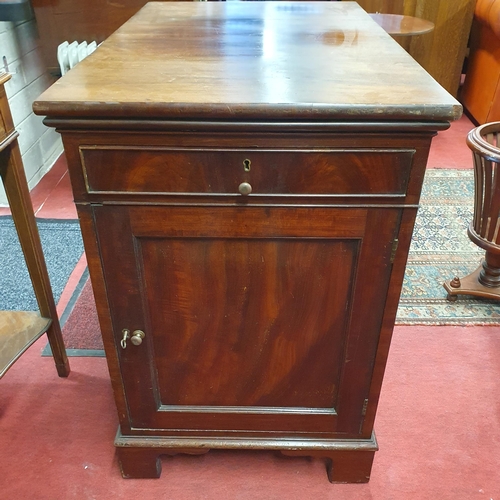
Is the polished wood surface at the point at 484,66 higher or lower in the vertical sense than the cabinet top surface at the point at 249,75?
lower

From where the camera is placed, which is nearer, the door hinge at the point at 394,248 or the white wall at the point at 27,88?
the door hinge at the point at 394,248

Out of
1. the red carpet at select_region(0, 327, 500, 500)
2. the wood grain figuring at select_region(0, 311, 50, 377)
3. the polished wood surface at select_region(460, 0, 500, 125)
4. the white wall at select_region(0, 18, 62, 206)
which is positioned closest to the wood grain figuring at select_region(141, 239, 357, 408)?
the red carpet at select_region(0, 327, 500, 500)

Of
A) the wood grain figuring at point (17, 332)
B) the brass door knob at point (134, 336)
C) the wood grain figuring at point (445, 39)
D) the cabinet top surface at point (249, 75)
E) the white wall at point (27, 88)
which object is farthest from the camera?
the wood grain figuring at point (445, 39)

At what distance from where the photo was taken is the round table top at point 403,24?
8.77 ft

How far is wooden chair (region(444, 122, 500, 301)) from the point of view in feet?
4.82

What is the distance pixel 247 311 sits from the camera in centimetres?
94

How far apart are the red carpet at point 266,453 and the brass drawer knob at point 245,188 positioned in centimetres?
75

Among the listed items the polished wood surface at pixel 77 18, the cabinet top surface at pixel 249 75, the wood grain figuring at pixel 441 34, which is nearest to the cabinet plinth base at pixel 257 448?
the cabinet top surface at pixel 249 75

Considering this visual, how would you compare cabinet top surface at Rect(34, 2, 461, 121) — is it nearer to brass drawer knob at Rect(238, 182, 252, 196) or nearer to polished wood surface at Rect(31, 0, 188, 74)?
brass drawer knob at Rect(238, 182, 252, 196)

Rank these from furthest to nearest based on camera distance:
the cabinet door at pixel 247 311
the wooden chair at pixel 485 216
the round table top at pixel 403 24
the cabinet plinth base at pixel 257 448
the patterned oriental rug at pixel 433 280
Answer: the round table top at pixel 403 24
the patterned oriental rug at pixel 433 280
the wooden chair at pixel 485 216
the cabinet plinth base at pixel 257 448
the cabinet door at pixel 247 311

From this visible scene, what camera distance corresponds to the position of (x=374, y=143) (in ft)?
2.43

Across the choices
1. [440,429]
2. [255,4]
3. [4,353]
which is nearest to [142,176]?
[4,353]

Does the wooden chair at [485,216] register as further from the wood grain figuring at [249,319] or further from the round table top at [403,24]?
the round table top at [403,24]

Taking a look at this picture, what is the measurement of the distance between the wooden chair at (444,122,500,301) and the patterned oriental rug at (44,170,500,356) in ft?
0.19
